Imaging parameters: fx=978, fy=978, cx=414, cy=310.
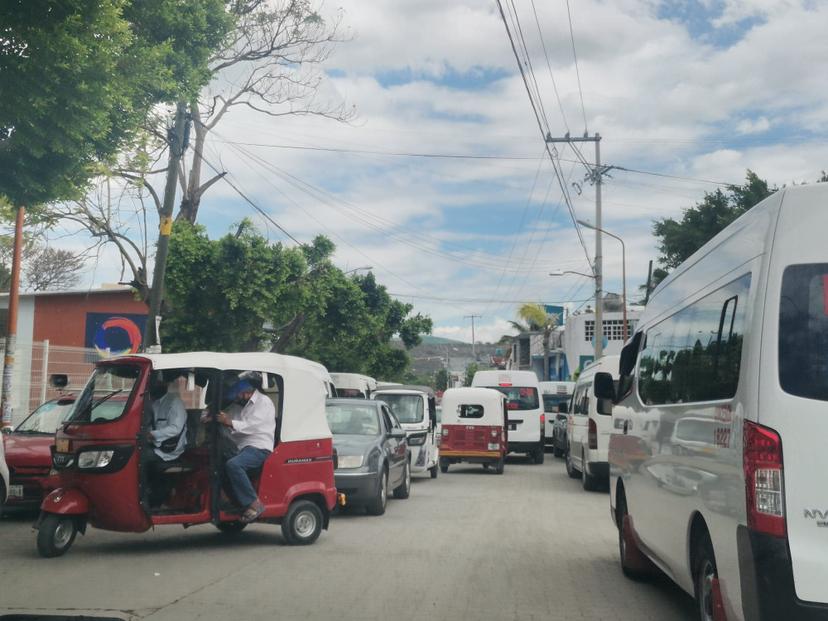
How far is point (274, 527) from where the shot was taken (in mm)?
12273

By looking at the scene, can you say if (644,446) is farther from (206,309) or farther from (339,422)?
(206,309)

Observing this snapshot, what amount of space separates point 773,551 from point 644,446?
10.1ft

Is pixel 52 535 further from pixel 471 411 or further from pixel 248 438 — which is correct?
pixel 471 411

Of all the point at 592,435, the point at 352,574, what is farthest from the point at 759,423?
the point at 592,435

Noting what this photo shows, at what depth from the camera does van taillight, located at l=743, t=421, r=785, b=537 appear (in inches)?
172

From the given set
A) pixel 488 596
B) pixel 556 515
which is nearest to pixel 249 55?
pixel 556 515

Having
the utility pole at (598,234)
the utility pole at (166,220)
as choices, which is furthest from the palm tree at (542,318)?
the utility pole at (166,220)

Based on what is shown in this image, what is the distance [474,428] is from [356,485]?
36.2ft

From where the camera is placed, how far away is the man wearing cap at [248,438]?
1009 centimetres

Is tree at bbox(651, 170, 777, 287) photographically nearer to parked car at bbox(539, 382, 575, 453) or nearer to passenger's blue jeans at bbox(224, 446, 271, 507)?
parked car at bbox(539, 382, 575, 453)

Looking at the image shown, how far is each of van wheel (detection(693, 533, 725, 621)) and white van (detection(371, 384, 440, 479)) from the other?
14.5 meters

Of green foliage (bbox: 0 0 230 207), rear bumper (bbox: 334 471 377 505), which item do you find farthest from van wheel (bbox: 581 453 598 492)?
green foliage (bbox: 0 0 230 207)

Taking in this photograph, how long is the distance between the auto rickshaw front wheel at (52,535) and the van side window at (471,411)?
1578cm

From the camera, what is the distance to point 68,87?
33.4 feet
